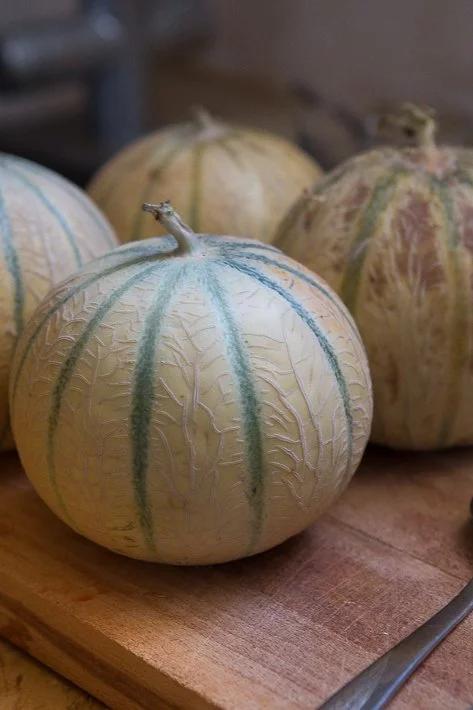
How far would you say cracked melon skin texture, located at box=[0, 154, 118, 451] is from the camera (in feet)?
2.78

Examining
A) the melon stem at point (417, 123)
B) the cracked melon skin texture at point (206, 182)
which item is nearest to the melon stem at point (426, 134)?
the melon stem at point (417, 123)

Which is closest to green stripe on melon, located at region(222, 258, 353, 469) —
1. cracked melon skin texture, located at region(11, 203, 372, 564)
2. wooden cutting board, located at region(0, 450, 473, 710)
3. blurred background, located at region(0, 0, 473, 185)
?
cracked melon skin texture, located at region(11, 203, 372, 564)

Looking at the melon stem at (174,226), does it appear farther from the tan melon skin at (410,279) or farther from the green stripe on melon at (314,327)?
the tan melon skin at (410,279)

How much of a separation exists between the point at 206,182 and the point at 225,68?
880mm

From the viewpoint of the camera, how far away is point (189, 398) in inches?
26.4

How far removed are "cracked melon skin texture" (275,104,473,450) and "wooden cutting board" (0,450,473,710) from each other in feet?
0.29

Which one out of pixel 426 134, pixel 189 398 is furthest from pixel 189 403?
pixel 426 134

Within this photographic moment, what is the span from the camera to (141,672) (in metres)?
0.68

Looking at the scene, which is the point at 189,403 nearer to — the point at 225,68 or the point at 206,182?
the point at 206,182

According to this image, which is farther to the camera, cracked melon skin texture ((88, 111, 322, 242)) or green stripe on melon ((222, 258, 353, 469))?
cracked melon skin texture ((88, 111, 322, 242))

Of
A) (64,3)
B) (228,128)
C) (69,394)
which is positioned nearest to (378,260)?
(69,394)

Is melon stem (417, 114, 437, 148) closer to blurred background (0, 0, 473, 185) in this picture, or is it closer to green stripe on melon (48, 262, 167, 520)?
green stripe on melon (48, 262, 167, 520)

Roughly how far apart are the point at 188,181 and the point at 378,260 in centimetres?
33

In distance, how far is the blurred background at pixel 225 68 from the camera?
154 cm
